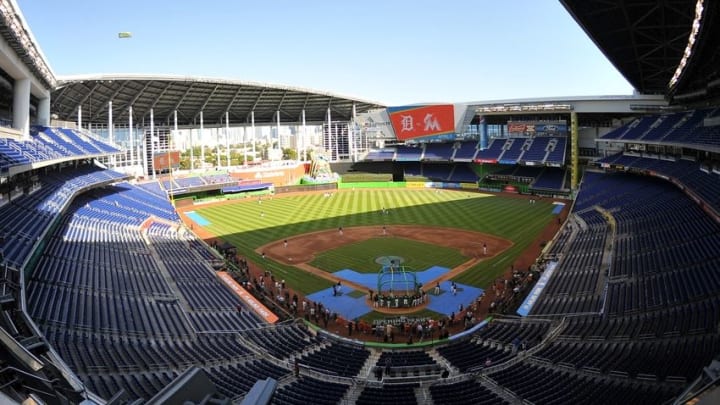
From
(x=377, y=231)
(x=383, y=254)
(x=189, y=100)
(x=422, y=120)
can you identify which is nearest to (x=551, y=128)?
(x=422, y=120)

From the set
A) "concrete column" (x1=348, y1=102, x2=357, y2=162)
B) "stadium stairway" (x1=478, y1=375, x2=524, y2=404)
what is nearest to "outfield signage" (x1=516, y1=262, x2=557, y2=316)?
"stadium stairway" (x1=478, y1=375, x2=524, y2=404)

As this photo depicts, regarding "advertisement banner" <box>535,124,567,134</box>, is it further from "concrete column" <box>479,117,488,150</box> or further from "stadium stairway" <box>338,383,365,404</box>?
"stadium stairway" <box>338,383,365,404</box>

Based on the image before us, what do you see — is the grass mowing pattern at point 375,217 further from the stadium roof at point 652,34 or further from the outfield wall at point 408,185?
the stadium roof at point 652,34

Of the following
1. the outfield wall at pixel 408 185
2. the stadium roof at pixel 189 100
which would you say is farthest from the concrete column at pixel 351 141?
the outfield wall at pixel 408 185

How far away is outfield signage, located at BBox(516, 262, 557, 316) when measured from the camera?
2381cm

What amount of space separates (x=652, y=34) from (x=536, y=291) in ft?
60.2

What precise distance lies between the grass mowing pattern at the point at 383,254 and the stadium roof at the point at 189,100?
3239 cm

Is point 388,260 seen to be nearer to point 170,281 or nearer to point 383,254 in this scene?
point 383,254

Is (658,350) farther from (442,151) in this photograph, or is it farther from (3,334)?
(442,151)

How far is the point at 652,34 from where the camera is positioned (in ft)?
97.2

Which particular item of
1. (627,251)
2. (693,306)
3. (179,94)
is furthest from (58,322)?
(179,94)

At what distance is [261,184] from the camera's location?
73000 millimetres

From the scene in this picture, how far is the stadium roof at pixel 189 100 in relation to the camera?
5472 cm

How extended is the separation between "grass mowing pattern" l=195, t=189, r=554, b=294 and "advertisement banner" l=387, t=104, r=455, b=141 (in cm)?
1082
